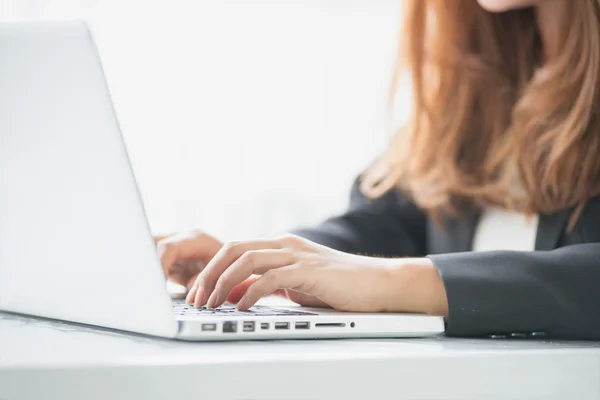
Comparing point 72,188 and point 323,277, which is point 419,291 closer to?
point 323,277

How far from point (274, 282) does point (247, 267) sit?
29 mm

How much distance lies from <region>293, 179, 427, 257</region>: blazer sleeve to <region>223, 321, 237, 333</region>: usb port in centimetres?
70

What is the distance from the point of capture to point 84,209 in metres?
0.55

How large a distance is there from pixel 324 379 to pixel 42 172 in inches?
11.8

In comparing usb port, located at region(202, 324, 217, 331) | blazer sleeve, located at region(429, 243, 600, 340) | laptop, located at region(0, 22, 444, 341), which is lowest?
blazer sleeve, located at region(429, 243, 600, 340)

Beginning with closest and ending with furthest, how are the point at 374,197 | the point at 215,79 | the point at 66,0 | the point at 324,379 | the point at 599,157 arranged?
1. the point at 324,379
2. the point at 599,157
3. the point at 374,197
4. the point at 66,0
5. the point at 215,79

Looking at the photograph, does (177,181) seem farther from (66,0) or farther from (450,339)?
(450,339)

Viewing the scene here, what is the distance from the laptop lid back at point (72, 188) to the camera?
0.52 m

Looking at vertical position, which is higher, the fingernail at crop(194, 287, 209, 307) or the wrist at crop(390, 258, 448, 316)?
the fingernail at crop(194, 287, 209, 307)

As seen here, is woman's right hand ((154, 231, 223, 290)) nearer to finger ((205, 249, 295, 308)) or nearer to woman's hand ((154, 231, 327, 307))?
woman's hand ((154, 231, 327, 307))

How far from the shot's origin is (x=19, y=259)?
664 mm

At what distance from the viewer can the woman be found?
644 millimetres

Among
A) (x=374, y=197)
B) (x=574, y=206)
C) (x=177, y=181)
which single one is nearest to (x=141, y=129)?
(x=177, y=181)

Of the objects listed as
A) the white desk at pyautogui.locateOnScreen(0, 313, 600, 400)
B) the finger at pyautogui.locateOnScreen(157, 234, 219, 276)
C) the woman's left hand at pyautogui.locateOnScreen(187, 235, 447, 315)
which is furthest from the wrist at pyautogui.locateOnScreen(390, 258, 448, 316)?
the finger at pyautogui.locateOnScreen(157, 234, 219, 276)
